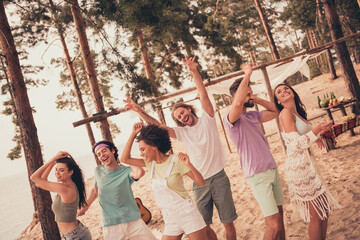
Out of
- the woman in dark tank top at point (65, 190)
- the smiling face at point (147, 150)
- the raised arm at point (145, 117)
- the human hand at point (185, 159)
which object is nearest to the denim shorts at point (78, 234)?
the woman in dark tank top at point (65, 190)

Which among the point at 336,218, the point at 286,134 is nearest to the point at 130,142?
the point at 286,134

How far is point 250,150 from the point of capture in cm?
232

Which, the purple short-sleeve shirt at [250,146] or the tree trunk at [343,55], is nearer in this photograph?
the purple short-sleeve shirt at [250,146]

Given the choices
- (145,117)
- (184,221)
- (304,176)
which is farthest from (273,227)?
(145,117)

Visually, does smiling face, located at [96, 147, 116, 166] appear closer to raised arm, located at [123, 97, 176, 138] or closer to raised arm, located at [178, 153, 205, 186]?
raised arm, located at [123, 97, 176, 138]

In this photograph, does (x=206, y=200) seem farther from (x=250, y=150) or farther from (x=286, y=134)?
(x=286, y=134)

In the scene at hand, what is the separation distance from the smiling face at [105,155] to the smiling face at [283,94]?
1.90 metres

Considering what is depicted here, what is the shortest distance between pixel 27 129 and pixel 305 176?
4628mm

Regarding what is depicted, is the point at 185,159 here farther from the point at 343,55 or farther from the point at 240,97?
the point at 343,55

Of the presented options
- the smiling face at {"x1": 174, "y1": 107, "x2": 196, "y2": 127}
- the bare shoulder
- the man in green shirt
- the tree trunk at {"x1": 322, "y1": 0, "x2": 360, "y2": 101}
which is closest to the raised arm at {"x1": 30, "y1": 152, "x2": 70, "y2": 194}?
the man in green shirt

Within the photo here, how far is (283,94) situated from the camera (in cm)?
243

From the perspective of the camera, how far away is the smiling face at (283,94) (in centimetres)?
241

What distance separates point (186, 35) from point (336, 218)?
986 cm

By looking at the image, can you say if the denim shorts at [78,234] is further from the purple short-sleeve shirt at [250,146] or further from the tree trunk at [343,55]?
the tree trunk at [343,55]
